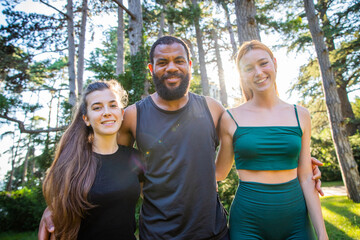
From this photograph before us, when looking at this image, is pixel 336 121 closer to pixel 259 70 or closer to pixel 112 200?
pixel 259 70

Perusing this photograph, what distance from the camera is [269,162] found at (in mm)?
1887

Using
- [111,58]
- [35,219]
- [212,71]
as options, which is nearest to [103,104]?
[35,219]

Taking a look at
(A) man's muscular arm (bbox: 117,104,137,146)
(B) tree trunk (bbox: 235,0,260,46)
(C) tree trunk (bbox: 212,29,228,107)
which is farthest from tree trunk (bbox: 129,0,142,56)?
(C) tree trunk (bbox: 212,29,228,107)

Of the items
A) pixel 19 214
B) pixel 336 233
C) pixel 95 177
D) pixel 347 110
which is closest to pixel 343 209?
pixel 336 233

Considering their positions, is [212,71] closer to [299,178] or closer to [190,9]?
[190,9]

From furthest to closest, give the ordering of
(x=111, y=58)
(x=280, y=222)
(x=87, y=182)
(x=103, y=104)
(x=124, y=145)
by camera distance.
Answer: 1. (x=111, y=58)
2. (x=124, y=145)
3. (x=103, y=104)
4. (x=87, y=182)
5. (x=280, y=222)

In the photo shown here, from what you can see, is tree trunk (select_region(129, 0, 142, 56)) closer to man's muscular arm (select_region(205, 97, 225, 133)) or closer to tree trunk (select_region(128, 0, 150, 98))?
tree trunk (select_region(128, 0, 150, 98))

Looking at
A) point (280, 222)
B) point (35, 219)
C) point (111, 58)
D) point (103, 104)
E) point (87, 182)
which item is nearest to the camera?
point (280, 222)

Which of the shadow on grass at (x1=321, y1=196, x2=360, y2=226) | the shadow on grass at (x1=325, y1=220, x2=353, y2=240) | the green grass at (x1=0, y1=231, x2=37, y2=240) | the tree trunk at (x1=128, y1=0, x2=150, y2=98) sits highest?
the tree trunk at (x1=128, y1=0, x2=150, y2=98)

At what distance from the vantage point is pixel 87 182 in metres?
1.92

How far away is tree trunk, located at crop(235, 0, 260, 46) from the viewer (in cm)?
486

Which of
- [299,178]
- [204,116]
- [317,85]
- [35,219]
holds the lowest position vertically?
[35,219]

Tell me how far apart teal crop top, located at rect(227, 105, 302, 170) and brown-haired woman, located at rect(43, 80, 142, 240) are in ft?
3.46

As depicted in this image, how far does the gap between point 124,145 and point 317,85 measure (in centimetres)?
1663
